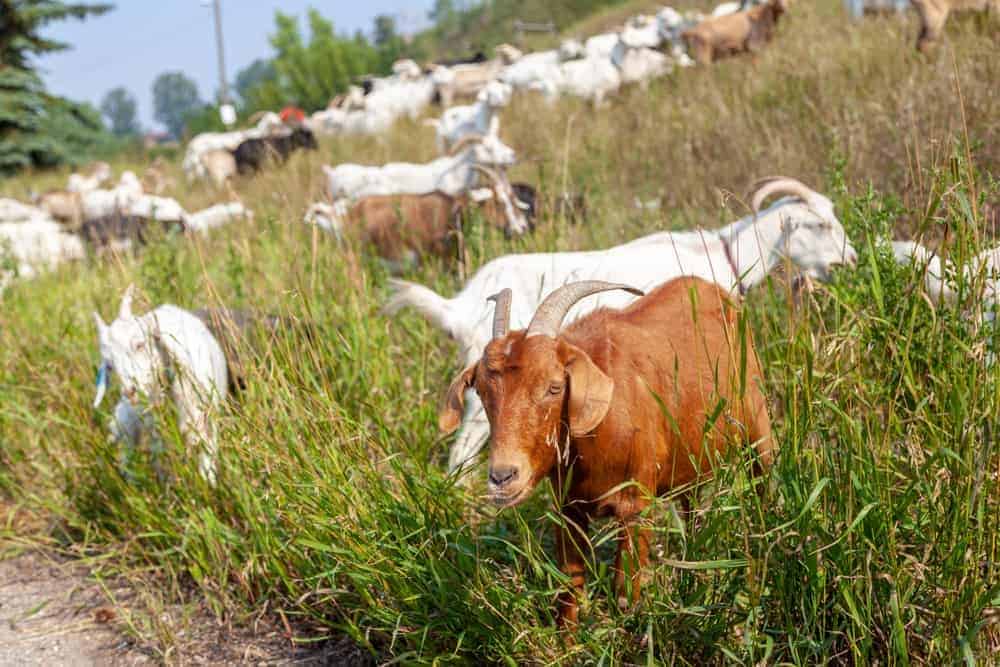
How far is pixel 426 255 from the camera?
6.84 metres

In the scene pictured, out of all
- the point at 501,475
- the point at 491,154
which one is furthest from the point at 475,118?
the point at 501,475

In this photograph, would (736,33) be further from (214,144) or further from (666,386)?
(214,144)

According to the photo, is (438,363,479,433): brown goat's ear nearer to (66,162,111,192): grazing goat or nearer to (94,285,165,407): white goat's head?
(94,285,165,407): white goat's head

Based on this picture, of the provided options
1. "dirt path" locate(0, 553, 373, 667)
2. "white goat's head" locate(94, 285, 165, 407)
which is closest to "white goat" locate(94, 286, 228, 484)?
"white goat's head" locate(94, 285, 165, 407)

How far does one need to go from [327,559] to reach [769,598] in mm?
1639

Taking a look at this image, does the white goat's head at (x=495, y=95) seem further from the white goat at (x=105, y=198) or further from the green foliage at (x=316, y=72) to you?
Answer: the green foliage at (x=316, y=72)

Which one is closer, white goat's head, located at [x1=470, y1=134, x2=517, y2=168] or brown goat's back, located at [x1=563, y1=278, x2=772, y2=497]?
brown goat's back, located at [x1=563, y1=278, x2=772, y2=497]

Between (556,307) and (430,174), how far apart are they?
293 inches

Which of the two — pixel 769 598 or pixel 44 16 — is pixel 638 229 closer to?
pixel 769 598

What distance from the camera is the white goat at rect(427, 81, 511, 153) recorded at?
1234 centimetres

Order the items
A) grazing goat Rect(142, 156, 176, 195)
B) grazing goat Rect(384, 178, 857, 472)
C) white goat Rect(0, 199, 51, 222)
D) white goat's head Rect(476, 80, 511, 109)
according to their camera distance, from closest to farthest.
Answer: grazing goat Rect(384, 178, 857, 472)
white goat's head Rect(476, 80, 511, 109)
white goat Rect(0, 199, 51, 222)
grazing goat Rect(142, 156, 176, 195)

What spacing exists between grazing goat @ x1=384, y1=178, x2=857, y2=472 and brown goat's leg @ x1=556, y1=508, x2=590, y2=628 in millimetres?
1152

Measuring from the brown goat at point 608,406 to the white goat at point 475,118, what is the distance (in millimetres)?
9263

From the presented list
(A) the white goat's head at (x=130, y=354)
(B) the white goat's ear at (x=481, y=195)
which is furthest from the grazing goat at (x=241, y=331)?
(B) the white goat's ear at (x=481, y=195)
